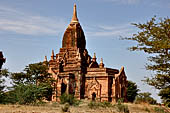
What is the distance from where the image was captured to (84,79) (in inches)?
1420

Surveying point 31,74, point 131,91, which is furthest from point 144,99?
point 31,74

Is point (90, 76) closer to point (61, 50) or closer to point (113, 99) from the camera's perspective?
point (113, 99)

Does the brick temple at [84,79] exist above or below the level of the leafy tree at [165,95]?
above

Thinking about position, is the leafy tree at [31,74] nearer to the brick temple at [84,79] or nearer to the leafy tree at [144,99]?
the brick temple at [84,79]

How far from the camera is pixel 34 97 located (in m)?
20.9

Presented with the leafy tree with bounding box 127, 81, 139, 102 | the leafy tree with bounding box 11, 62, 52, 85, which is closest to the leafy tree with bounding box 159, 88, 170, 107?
the leafy tree with bounding box 11, 62, 52, 85

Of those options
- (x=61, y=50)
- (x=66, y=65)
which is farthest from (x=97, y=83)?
(x=61, y=50)

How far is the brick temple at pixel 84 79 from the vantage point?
34750mm

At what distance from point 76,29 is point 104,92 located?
32.3ft

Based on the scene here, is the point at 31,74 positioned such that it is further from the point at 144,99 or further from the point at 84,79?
the point at 144,99

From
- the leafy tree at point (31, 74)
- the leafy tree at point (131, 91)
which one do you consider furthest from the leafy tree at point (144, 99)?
the leafy tree at point (31, 74)

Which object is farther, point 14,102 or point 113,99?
point 113,99

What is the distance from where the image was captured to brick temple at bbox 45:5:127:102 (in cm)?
3475

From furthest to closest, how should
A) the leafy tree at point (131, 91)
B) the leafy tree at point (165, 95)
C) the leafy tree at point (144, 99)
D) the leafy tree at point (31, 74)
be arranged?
1. the leafy tree at point (131, 91)
2. the leafy tree at point (144, 99)
3. the leafy tree at point (31, 74)
4. the leafy tree at point (165, 95)
